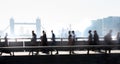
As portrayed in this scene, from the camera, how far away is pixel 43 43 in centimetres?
2411
